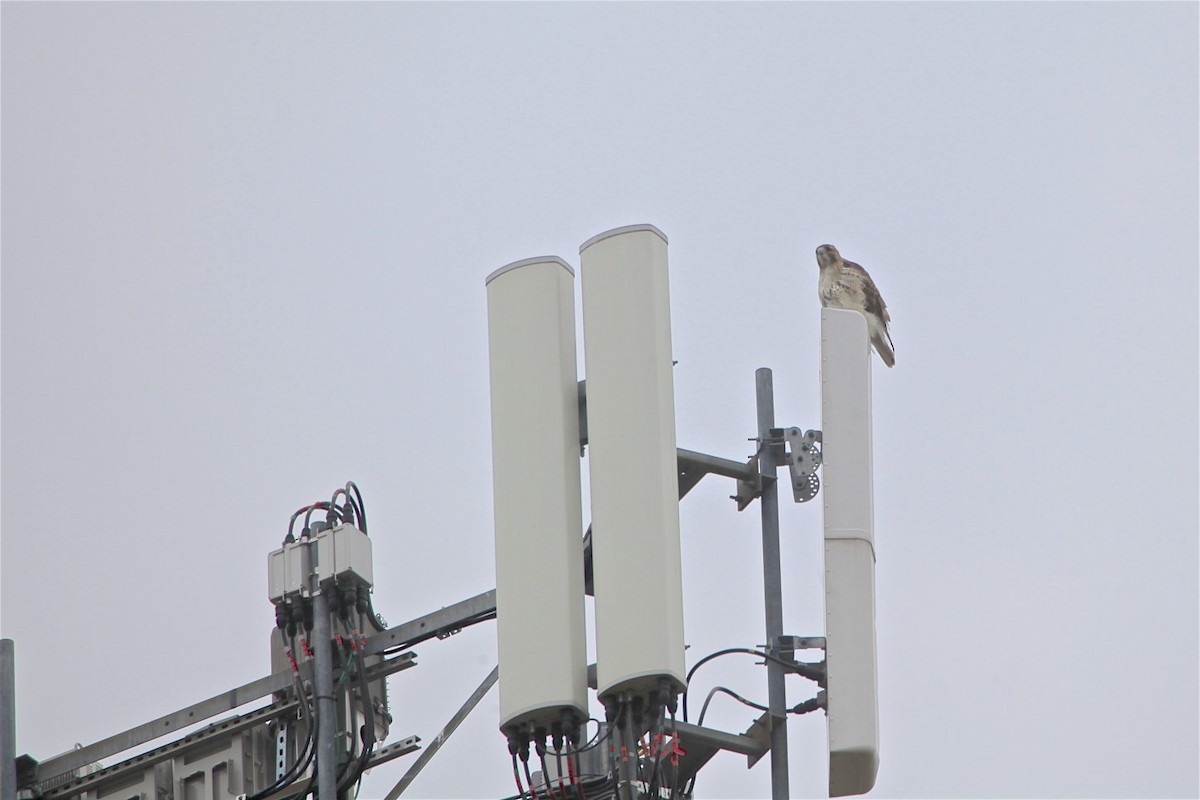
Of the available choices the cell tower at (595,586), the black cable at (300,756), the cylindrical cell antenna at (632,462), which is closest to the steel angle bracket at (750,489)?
the cell tower at (595,586)

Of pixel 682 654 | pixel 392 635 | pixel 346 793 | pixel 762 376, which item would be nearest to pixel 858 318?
pixel 762 376

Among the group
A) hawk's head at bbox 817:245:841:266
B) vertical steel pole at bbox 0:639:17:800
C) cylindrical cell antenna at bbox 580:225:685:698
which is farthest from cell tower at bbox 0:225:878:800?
hawk's head at bbox 817:245:841:266

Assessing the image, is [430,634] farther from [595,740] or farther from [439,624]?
[595,740]

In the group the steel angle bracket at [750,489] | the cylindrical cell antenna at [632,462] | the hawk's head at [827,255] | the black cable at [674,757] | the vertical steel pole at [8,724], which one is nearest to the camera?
the cylindrical cell antenna at [632,462]

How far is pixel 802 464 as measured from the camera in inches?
349

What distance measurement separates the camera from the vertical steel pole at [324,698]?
354 inches

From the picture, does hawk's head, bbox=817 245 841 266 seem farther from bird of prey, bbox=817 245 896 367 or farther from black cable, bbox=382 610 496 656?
black cable, bbox=382 610 496 656

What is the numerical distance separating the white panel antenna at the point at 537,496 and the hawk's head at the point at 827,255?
219cm

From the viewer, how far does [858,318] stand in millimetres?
8945

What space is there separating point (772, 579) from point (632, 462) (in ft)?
3.18

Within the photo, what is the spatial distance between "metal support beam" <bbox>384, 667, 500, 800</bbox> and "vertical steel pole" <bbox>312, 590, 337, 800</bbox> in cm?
33

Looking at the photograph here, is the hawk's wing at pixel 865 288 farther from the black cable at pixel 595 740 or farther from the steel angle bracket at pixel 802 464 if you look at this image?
the black cable at pixel 595 740

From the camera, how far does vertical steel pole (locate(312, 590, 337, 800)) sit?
898 cm

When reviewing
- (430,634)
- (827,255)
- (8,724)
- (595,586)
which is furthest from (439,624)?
(827,255)
